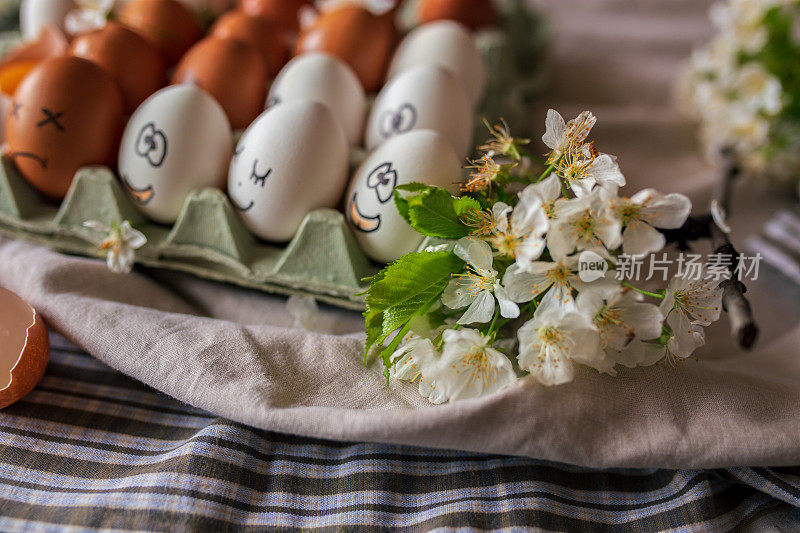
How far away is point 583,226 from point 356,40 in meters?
0.51

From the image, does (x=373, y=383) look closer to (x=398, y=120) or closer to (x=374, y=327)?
(x=374, y=327)

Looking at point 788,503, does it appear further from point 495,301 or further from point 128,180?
point 128,180

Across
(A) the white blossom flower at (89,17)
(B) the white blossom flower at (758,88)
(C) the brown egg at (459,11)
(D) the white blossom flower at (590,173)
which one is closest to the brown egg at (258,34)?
(A) the white blossom flower at (89,17)

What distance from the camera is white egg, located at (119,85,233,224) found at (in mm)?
659

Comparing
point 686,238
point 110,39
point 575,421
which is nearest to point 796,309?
point 686,238

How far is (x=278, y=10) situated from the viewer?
98 centimetres

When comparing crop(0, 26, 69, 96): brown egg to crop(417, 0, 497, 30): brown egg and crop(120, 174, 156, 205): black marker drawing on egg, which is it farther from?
crop(417, 0, 497, 30): brown egg

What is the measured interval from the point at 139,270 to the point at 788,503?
701 millimetres

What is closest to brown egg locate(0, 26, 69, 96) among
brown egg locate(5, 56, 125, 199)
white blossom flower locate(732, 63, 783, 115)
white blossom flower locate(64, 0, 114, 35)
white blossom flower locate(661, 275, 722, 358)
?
white blossom flower locate(64, 0, 114, 35)

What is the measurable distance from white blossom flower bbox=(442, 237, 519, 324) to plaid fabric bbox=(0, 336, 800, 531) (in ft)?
0.48

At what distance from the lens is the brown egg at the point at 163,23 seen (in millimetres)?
862

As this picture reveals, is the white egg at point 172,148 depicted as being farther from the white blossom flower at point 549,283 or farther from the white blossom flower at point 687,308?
the white blossom flower at point 687,308

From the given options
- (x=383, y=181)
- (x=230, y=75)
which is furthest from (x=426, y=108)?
(x=230, y=75)

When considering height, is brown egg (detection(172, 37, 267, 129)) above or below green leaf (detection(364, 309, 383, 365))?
above
